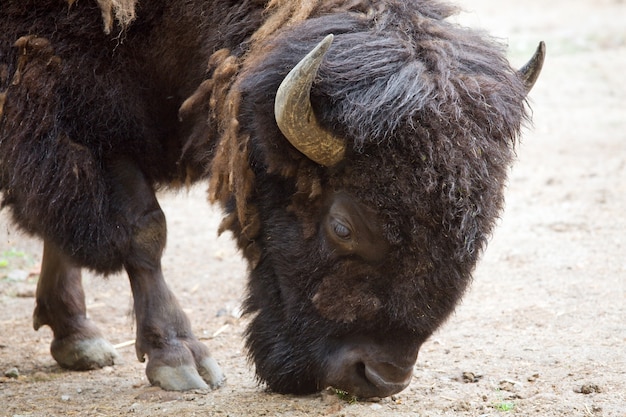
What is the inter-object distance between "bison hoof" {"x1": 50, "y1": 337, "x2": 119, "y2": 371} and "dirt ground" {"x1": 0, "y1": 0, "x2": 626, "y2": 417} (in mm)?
79

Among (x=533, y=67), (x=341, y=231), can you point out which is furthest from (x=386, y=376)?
(x=533, y=67)

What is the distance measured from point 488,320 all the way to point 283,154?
242 cm

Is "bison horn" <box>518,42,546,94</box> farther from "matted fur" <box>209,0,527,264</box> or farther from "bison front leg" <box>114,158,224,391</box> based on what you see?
"bison front leg" <box>114,158,224,391</box>

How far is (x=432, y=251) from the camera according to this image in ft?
13.2

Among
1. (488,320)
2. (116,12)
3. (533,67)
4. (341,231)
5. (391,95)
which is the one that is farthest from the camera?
(488,320)

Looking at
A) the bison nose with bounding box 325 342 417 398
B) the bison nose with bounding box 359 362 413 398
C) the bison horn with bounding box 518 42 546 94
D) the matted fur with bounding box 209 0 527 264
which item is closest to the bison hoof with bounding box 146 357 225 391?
the matted fur with bounding box 209 0 527 264

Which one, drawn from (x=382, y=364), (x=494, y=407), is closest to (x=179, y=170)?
(x=382, y=364)

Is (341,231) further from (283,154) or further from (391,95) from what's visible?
(391,95)

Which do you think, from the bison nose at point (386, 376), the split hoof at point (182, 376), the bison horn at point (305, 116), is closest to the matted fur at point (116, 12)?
the bison horn at point (305, 116)

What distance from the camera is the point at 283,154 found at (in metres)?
4.36

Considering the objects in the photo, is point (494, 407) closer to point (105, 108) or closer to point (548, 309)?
point (548, 309)

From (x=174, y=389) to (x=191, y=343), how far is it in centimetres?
33

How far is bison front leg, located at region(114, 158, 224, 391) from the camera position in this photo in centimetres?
495

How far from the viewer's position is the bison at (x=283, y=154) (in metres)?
4.04
